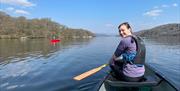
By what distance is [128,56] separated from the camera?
279 inches

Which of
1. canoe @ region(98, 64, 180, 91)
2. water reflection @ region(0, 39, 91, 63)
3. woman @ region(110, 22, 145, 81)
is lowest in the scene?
water reflection @ region(0, 39, 91, 63)

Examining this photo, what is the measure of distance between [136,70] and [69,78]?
634 centimetres

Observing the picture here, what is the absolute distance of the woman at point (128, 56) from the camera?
22.9 feet

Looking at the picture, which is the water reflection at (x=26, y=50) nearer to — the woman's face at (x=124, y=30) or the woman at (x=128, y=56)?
the woman at (x=128, y=56)

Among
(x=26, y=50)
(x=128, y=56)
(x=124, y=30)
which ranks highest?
(x=124, y=30)

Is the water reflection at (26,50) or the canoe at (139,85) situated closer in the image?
the canoe at (139,85)

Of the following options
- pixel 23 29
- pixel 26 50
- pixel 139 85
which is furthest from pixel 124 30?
pixel 23 29

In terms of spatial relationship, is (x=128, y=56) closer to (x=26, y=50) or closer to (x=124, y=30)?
(x=124, y=30)

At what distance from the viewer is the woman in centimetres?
699

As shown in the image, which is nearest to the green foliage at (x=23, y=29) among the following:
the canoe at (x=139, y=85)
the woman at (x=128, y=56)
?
the canoe at (x=139, y=85)

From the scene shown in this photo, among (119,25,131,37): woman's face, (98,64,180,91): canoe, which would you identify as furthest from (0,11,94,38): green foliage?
(119,25,131,37): woman's face

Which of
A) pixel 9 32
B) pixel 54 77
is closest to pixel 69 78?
pixel 54 77

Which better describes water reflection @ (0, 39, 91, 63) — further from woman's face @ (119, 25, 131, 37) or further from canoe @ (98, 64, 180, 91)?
woman's face @ (119, 25, 131, 37)

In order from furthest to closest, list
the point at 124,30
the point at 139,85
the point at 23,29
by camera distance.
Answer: the point at 23,29 → the point at 139,85 → the point at 124,30
